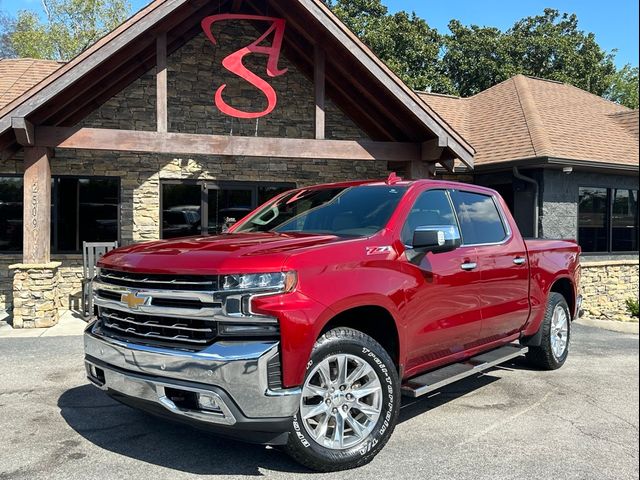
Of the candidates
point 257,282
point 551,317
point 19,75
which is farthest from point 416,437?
point 19,75

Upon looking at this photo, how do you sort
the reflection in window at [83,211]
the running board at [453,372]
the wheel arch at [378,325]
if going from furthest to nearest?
the reflection in window at [83,211]
the running board at [453,372]
the wheel arch at [378,325]

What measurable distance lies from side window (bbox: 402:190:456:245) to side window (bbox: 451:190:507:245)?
15cm

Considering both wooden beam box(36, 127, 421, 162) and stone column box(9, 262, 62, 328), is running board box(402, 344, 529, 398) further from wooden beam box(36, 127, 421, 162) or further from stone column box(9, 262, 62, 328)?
stone column box(9, 262, 62, 328)

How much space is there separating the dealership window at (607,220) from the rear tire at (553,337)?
7375 millimetres

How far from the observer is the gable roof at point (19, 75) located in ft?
38.7

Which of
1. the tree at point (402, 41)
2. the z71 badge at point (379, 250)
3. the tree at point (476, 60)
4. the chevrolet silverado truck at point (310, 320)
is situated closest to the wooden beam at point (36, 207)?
the chevrolet silverado truck at point (310, 320)

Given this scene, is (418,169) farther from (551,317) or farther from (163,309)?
(163,309)

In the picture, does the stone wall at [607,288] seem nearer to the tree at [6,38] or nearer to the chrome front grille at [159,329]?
the chrome front grille at [159,329]

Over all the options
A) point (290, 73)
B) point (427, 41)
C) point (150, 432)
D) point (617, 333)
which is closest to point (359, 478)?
point (150, 432)

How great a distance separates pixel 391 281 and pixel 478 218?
1706 millimetres

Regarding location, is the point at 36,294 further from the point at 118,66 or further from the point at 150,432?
Result: the point at 150,432

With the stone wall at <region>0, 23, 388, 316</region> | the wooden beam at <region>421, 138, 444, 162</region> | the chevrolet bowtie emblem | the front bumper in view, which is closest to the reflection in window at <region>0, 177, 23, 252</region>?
the stone wall at <region>0, 23, 388, 316</region>

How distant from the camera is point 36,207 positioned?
9.12m

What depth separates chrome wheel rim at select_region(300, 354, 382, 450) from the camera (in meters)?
3.54
